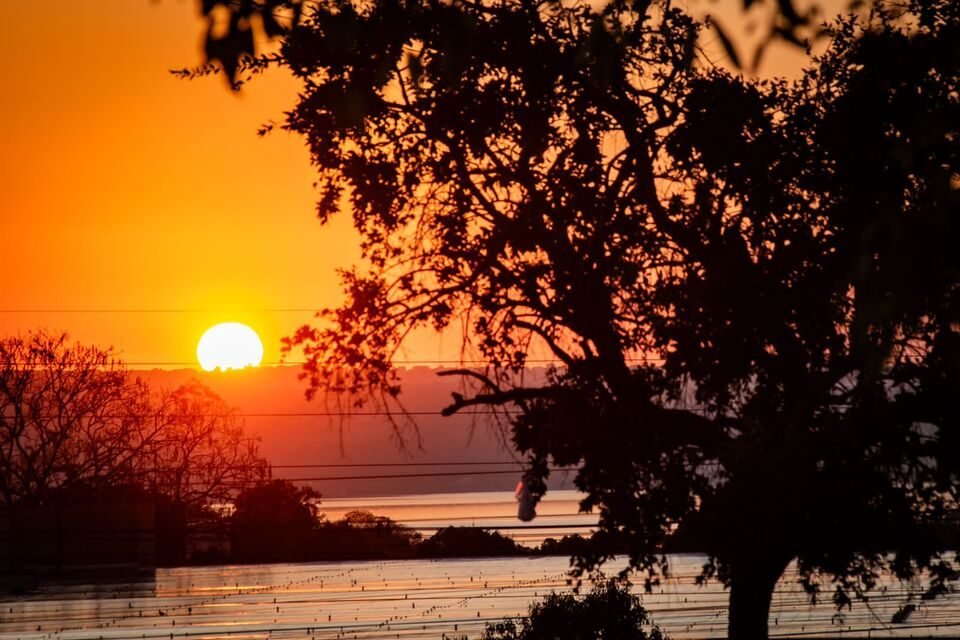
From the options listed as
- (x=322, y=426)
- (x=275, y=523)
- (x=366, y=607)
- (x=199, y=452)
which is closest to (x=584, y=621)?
(x=366, y=607)

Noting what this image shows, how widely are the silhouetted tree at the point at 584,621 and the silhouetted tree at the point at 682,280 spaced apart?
1.65 meters

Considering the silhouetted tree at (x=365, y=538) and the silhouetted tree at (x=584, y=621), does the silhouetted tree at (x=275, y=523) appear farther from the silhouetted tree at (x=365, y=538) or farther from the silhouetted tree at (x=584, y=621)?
the silhouetted tree at (x=584, y=621)

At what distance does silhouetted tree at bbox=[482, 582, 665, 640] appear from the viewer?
1414 centimetres

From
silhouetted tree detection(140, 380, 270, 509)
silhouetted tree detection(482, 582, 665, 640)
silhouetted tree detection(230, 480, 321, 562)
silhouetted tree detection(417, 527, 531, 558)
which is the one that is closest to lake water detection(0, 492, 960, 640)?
silhouetted tree detection(482, 582, 665, 640)

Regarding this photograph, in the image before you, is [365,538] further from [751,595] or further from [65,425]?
[751,595]

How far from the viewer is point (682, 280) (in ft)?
41.2

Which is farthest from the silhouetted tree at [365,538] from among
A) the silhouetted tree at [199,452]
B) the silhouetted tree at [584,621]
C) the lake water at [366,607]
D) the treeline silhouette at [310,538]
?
the silhouetted tree at [584,621]

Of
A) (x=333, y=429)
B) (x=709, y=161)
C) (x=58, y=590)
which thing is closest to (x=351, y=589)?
(x=58, y=590)

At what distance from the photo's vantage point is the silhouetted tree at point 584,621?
14141mm

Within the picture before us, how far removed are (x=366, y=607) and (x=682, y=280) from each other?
554 inches

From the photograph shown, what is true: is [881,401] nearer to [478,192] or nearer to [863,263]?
[478,192]

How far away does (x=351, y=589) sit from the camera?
28.8 m

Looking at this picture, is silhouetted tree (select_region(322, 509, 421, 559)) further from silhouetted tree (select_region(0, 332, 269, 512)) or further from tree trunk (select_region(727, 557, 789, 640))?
tree trunk (select_region(727, 557, 789, 640))

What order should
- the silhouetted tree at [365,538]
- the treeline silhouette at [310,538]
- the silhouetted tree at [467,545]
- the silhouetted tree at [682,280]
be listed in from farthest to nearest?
1. the silhouetted tree at [467,545]
2. the silhouetted tree at [365,538]
3. the treeline silhouette at [310,538]
4. the silhouetted tree at [682,280]
